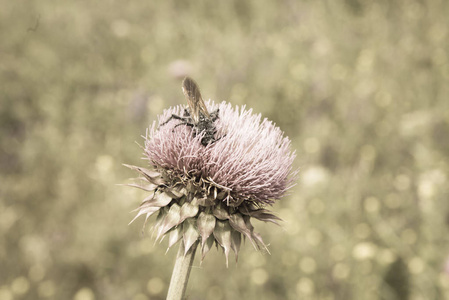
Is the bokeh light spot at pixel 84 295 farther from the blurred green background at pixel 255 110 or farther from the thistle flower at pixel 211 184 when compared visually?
the thistle flower at pixel 211 184

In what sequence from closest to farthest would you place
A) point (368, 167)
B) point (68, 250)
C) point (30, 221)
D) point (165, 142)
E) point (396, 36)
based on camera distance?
point (165, 142)
point (68, 250)
point (30, 221)
point (368, 167)
point (396, 36)

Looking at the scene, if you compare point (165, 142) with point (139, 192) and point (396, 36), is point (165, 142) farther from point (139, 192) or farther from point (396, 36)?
point (396, 36)

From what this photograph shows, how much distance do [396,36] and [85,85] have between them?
21.3 feet

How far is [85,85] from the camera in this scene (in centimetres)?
678

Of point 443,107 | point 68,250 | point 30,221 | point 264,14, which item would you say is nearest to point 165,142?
point 68,250

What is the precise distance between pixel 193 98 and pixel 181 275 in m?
0.91

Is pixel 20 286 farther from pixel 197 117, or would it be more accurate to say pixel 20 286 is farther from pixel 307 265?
pixel 197 117

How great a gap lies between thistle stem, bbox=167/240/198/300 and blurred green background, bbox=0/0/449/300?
7.11ft

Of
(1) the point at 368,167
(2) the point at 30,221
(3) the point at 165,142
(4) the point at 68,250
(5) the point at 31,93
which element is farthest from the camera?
(5) the point at 31,93

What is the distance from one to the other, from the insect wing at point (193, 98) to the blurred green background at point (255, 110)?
92.7 inches

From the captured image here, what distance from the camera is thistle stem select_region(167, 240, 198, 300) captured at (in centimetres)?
179

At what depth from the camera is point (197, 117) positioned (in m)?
1.95

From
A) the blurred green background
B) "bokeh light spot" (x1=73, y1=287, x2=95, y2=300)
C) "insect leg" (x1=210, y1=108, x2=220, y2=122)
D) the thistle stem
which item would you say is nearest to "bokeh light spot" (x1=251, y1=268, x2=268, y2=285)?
the blurred green background

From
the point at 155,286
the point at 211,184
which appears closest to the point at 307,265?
the point at 155,286
